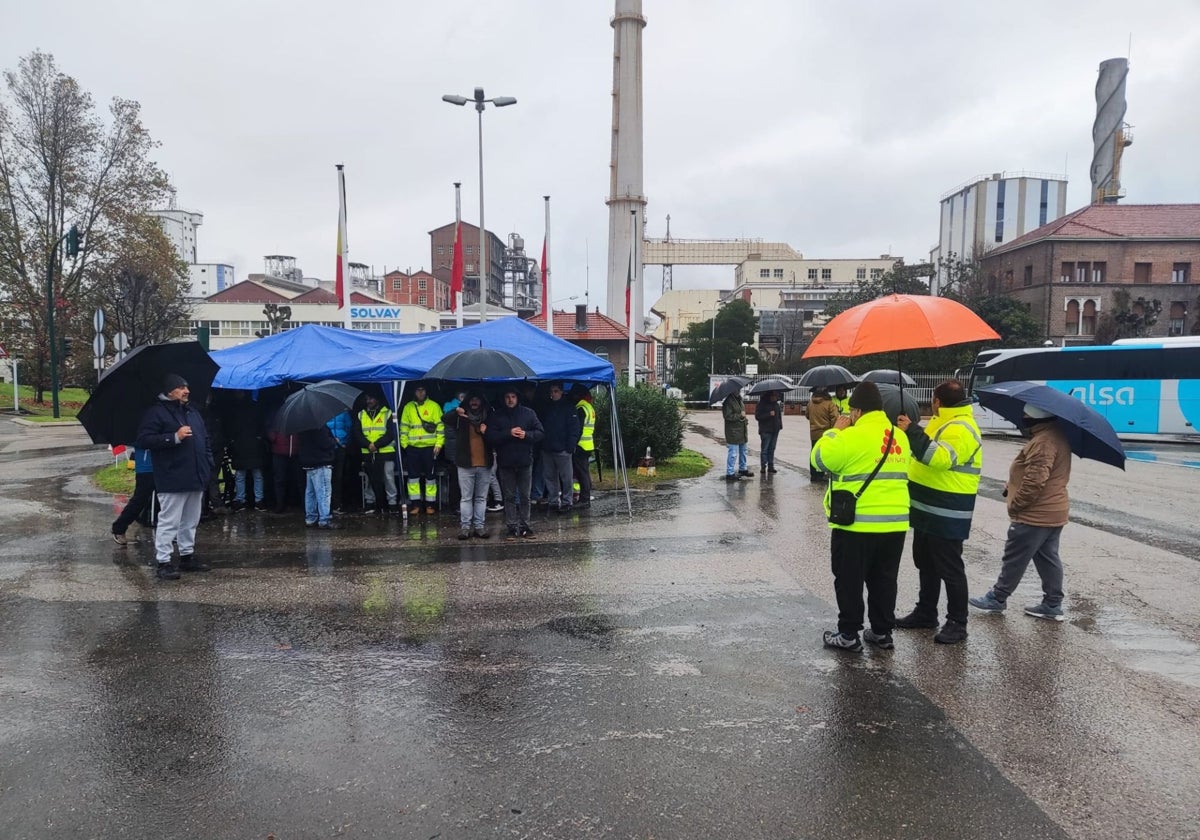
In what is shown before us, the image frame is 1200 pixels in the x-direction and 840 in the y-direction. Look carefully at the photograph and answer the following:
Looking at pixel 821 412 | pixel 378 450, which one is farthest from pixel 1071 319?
pixel 378 450

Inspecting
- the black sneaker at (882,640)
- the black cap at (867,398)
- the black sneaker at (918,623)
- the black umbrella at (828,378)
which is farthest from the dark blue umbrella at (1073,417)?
the black umbrella at (828,378)

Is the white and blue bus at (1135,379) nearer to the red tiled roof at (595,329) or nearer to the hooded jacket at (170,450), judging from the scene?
the hooded jacket at (170,450)

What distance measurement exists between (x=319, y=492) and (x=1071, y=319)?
57781 mm

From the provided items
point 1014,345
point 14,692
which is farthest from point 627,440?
point 1014,345

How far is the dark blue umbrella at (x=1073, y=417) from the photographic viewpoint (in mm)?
5621

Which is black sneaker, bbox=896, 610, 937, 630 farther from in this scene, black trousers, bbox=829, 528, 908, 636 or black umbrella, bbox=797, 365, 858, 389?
black umbrella, bbox=797, 365, 858, 389

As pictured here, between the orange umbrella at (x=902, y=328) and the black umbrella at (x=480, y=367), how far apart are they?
366 cm

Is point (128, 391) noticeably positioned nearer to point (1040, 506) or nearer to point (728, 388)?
point (1040, 506)

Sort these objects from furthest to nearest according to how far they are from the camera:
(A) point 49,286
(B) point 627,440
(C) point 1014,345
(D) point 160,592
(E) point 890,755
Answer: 1. (C) point 1014,345
2. (A) point 49,286
3. (B) point 627,440
4. (D) point 160,592
5. (E) point 890,755

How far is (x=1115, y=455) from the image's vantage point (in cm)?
564

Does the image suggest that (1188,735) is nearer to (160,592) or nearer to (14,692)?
(14,692)

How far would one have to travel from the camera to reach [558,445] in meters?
10.8

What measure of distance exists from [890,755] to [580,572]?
4.10 metres

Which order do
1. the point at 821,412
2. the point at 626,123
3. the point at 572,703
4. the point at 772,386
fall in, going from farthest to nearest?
the point at 626,123 < the point at 772,386 < the point at 821,412 < the point at 572,703
